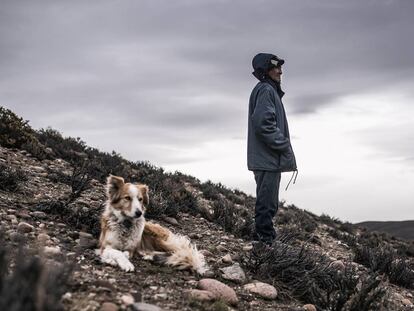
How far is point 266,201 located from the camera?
7262mm

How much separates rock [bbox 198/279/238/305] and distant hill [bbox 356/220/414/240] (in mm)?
27841

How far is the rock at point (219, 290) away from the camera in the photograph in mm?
4922

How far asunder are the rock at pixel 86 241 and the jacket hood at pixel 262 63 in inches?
142

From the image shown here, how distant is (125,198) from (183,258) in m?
0.99

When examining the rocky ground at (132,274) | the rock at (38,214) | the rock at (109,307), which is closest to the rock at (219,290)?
the rocky ground at (132,274)

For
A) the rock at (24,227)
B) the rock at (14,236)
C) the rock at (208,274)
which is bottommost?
the rock at (208,274)

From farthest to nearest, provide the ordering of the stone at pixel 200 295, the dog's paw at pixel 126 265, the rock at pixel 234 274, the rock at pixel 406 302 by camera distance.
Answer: the rock at pixel 406 302 < the rock at pixel 234 274 < the dog's paw at pixel 126 265 < the stone at pixel 200 295

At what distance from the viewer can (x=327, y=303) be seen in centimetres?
563

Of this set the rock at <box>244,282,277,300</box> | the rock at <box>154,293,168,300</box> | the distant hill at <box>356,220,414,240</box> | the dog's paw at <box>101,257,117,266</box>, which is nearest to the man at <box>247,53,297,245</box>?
the rock at <box>244,282,277,300</box>

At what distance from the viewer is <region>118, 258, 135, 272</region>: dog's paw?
5158 mm

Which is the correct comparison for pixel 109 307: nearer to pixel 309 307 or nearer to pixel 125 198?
pixel 125 198

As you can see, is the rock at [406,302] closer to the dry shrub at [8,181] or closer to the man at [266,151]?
the man at [266,151]

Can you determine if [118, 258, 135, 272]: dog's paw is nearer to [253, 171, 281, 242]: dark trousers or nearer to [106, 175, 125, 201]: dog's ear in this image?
[106, 175, 125, 201]: dog's ear

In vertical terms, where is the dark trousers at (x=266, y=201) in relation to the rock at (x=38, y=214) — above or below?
above
